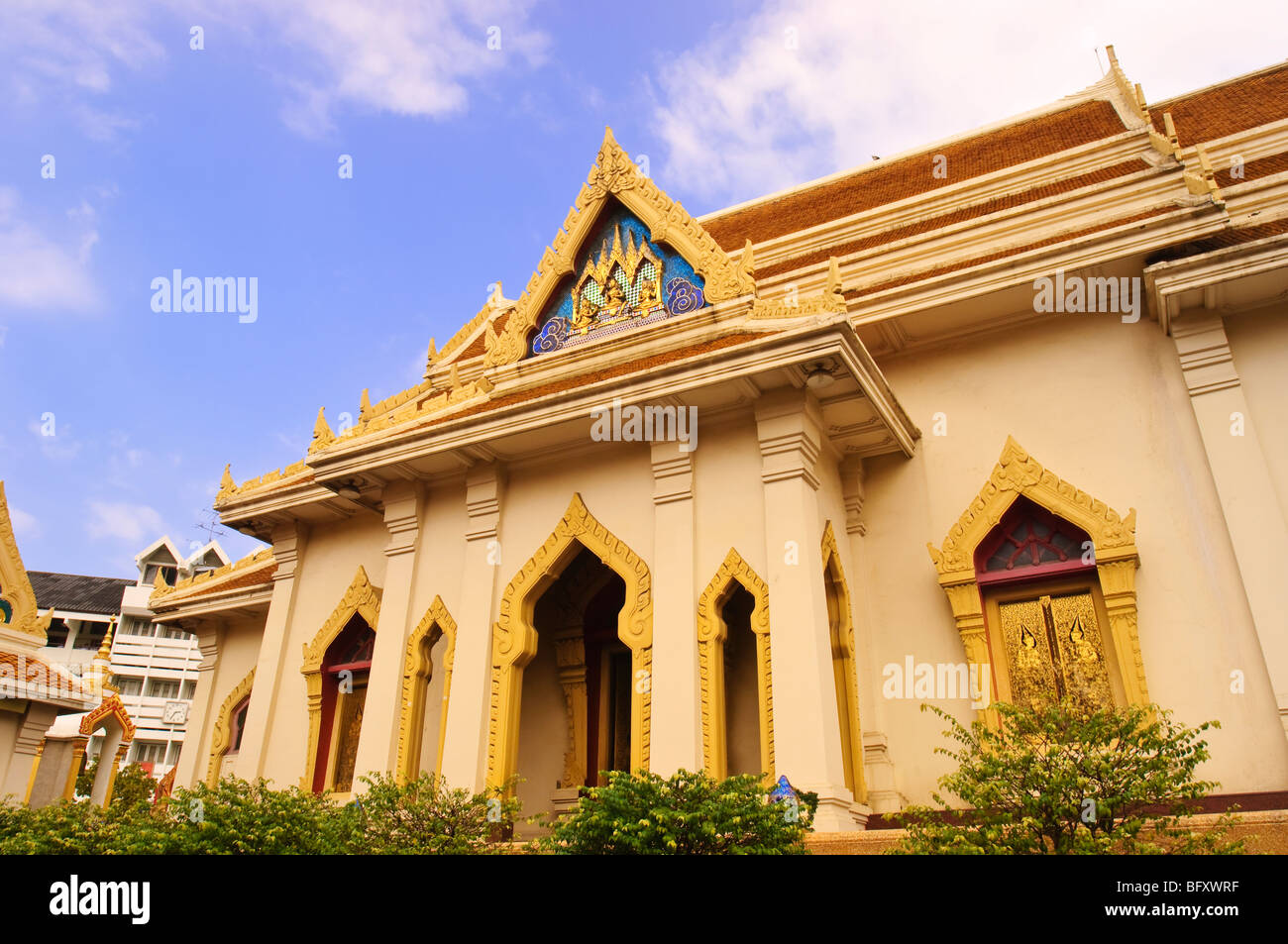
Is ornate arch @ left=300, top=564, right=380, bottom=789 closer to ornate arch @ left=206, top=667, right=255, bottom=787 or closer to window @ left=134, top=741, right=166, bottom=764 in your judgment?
ornate arch @ left=206, top=667, right=255, bottom=787

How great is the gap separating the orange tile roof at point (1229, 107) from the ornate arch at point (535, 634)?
7.85 metres

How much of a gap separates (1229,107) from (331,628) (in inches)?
474

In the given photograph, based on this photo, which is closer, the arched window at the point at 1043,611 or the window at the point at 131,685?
the arched window at the point at 1043,611

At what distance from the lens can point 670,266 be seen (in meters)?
9.81

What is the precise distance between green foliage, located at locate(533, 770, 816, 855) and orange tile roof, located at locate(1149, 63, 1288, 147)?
364 inches

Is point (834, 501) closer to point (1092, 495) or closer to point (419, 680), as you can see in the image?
point (1092, 495)

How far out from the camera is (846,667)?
27.0 ft

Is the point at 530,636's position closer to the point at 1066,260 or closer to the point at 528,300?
the point at 528,300

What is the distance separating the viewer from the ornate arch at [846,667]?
26.3 feet

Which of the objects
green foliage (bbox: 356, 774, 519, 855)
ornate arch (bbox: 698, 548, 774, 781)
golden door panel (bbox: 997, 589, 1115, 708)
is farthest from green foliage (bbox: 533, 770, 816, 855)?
golden door panel (bbox: 997, 589, 1115, 708)

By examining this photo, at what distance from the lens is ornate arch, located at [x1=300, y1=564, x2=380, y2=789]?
10.4 metres

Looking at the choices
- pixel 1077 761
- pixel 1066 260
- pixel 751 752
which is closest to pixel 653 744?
pixel 751 752

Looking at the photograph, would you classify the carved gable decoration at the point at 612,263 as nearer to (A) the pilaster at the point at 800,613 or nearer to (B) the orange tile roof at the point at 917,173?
(A) the pilaster at the point at 800,613

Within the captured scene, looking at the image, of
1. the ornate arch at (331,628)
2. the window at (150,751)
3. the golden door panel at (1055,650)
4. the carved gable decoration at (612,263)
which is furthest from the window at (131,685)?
the golden door panel at (1055,650)
